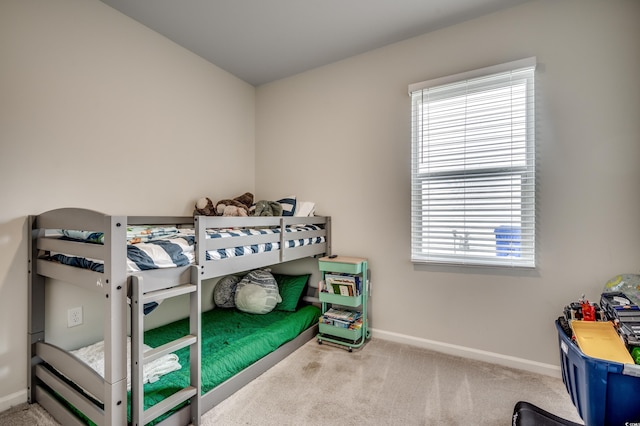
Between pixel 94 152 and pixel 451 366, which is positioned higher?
pixel 94 152

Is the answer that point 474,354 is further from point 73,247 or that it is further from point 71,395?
point 73,247

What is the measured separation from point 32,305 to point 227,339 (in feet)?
3.70

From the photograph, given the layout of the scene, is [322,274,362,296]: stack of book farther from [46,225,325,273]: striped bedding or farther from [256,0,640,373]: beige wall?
[46,225,325,273]: striped bedding

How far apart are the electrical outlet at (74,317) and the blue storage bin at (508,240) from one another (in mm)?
2826

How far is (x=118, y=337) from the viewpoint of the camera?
1270 mm

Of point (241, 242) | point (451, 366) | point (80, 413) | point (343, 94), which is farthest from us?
point (343, 94)

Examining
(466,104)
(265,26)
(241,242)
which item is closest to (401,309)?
(241,242)

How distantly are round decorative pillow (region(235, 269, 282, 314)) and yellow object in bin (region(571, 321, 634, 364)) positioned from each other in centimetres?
206

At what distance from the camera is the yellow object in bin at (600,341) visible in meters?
1.26

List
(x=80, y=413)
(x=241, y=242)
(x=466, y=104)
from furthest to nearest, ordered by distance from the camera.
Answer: (x=466, y=104)
(x=241, y=242)
(x=80, y=413)

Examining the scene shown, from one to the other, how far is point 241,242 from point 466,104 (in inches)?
75.0

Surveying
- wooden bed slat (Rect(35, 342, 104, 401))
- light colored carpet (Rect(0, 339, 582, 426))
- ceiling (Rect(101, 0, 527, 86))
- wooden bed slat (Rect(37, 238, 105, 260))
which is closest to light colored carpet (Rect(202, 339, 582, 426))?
light colored carpet (Rect(0, 339, 582, 426))

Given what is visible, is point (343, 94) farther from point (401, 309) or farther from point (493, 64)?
point (401, 309)

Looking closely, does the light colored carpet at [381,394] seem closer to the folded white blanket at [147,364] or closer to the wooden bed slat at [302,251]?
the folded white blanket at [147,364]
